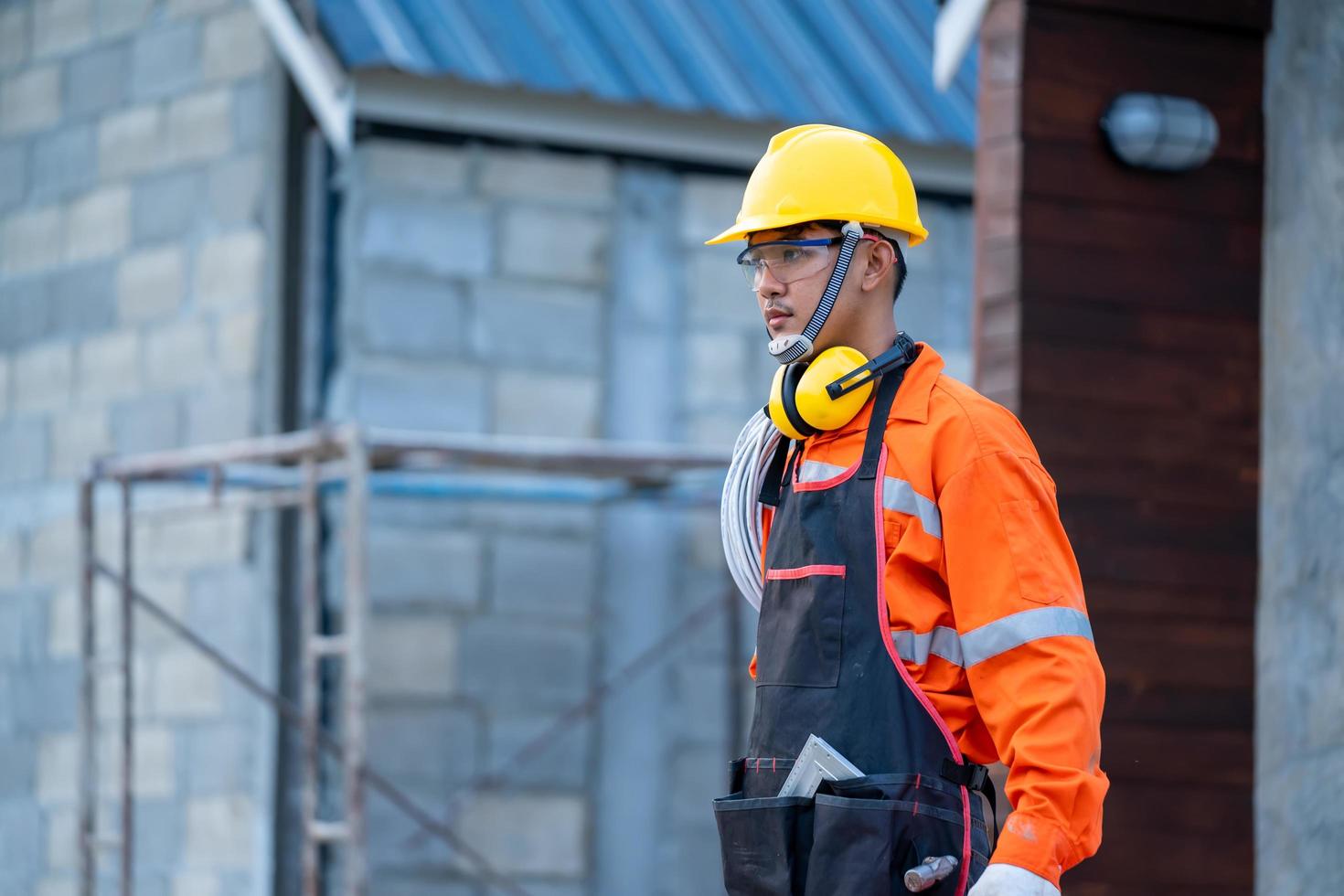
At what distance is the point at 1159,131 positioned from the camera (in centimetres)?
489

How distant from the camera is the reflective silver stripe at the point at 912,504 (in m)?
3.24

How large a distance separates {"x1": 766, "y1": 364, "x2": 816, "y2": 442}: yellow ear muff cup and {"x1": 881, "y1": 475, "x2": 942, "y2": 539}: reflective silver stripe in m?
0.21

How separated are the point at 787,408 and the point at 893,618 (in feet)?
1.32

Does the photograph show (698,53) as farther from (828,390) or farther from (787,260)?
(828,390)

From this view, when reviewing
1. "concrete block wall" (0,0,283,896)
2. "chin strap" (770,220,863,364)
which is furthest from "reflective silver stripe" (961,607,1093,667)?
"concrete block wall" (0,0,283,896)

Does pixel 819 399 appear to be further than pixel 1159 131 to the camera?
No

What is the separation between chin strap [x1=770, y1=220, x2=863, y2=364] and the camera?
11.3 feet

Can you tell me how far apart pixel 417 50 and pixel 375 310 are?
110 centimetres

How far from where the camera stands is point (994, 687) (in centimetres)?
314

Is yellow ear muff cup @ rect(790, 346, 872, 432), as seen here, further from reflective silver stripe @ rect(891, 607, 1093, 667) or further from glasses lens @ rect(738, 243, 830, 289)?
reflective silver stripe @ rect(891, 607, 1093, 667)

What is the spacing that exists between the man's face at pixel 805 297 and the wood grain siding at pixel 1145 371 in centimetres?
140

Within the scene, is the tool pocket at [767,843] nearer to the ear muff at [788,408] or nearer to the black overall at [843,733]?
the black overall at [843,733]

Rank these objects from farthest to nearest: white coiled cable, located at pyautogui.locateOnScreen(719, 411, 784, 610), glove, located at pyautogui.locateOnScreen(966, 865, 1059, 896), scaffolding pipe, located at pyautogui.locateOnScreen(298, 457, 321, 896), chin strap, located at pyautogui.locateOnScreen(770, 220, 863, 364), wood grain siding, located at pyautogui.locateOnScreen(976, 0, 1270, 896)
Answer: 1. scaffolding pipe, located at pyautogui.locateOnScreen(298, 457, 321, 896)
2. wood grain siding, located at pyautogui.locateOnScreen(976, 0, 1270, 896)
3. white coiled cable, located at pyautogui.locateOnScreen(719, 411, 784, 610)
4. chin strap, located at pyautogui.locateOnScreen(770, 220, 863, 364)
5. glove, located at pyautogui.locateOnScreen(966, 865, 1059, 896)

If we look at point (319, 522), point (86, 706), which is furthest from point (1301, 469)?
point (86, 706)
